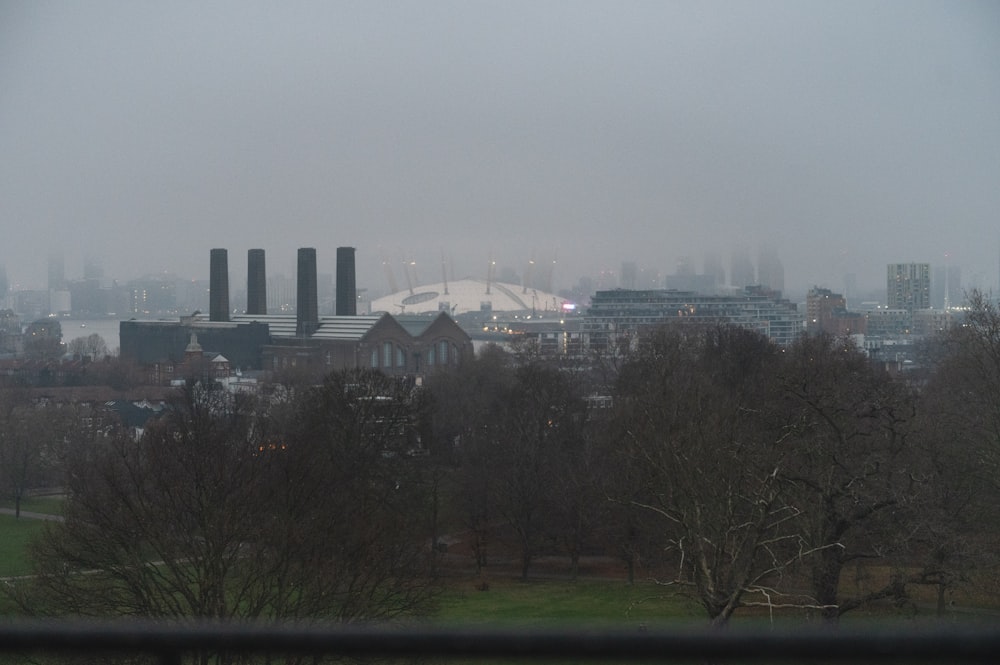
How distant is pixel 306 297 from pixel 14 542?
165 feet

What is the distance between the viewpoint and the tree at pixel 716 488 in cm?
1110

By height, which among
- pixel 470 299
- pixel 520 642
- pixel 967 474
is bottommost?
pixel 967 474

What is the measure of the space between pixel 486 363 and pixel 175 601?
36.1 meters

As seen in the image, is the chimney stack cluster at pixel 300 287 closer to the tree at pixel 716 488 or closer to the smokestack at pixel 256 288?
the smokestack at pixel 256 288

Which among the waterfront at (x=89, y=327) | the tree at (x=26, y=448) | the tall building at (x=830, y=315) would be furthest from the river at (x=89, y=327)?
the tree at (x=26, y=448)

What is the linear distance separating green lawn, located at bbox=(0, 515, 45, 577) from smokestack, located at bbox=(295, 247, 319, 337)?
43381 mm

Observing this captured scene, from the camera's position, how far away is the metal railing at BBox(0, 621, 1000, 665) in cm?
143

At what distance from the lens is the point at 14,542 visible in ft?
71.3

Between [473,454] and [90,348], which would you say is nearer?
[473,454]

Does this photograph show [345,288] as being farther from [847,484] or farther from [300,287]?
[847,484]

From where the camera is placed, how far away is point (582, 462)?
22562mm

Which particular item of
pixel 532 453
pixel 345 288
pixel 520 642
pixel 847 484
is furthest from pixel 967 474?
pixel 345 288

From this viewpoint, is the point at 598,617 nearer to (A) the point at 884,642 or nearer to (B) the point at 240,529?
(B) the point at 240,529

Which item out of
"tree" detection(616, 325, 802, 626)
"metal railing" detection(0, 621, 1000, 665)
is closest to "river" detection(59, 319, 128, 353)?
"tree" detection(616, 325, 802, 626)
